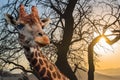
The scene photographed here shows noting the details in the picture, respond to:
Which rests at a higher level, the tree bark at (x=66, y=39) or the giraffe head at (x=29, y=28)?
the giraffe head at (x=29, y=28)

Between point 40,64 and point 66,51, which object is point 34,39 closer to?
point 40,64

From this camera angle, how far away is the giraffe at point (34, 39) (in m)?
Answer: 5.97

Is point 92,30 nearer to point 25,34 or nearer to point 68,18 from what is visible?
point 68,18

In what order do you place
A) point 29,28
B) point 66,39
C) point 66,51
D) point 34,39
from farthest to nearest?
point 66,39 → point 66,51 → point 29,28 → point 34,39

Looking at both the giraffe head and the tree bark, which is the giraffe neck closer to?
the giraffe head

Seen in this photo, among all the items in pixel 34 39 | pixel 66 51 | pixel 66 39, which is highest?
pixel 34 39

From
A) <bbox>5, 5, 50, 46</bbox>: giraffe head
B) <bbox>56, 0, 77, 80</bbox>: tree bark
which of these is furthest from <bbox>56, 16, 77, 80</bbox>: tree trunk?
<bbox>5, 5, 50, 46</bbox>: giraffe head

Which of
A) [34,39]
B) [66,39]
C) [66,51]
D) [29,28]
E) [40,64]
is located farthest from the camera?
[66,39]

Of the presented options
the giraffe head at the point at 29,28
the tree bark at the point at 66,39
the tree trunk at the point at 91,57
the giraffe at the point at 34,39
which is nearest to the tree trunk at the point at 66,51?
the tree bark at the point at 66,39

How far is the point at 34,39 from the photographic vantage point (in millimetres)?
5945

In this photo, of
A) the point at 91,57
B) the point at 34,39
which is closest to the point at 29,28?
the point at 34,39

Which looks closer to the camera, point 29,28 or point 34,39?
point 34,39

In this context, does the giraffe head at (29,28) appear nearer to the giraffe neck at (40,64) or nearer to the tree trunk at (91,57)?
the giraffe neck at (40,64)

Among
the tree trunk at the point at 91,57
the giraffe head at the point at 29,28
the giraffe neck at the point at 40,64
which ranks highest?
the giraffe head at the point at 29,28
